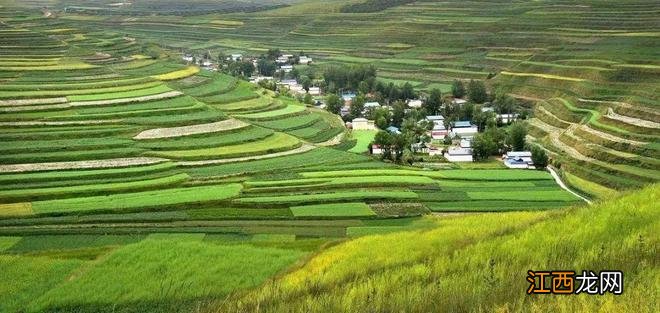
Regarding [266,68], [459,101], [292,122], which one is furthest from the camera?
[266,68]

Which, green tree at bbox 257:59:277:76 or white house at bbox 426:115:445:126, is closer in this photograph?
white house at bbox 426:115:445:126

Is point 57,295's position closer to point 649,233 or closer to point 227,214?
point 227,214

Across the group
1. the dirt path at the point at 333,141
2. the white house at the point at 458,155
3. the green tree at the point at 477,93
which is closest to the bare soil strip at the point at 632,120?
the white house at the point at 458,155

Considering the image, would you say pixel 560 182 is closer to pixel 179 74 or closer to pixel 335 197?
pixel 335 197

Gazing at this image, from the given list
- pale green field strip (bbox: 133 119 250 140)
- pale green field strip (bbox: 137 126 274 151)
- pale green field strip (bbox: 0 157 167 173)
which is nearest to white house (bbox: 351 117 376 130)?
pale green field strip (bbox: 137 126 274 151)

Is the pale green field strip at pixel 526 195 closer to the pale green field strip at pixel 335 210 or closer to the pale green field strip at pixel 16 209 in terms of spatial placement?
the pale green field strip at pixel 335 210

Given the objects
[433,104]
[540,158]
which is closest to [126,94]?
[433,104]

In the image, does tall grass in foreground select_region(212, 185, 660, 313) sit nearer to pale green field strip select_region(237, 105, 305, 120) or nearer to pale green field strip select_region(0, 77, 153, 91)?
pale green field strip select_region(237, 105, 305, 120)

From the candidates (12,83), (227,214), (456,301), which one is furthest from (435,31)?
(456,301)
